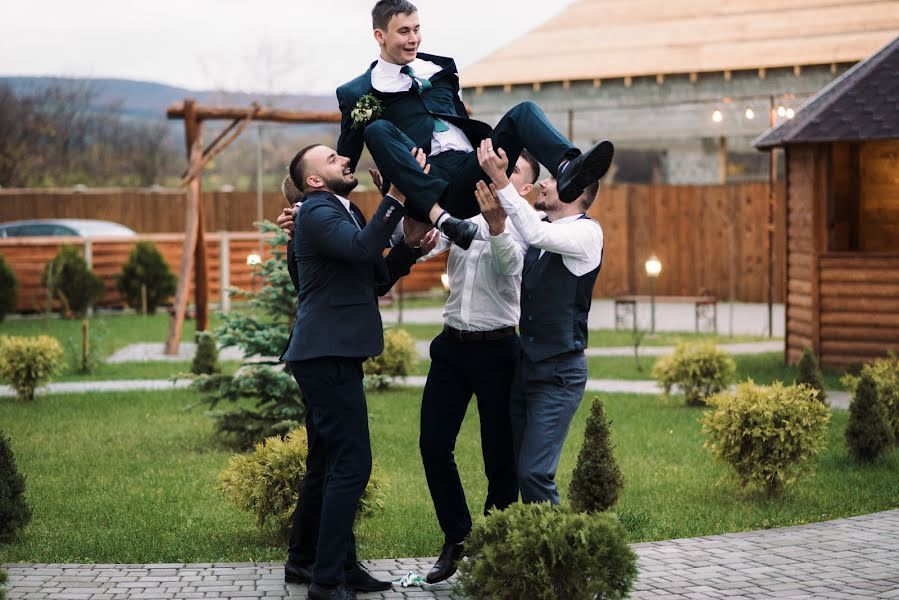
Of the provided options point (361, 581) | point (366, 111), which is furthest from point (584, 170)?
point (361, 581)

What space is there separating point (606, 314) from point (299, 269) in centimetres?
1876

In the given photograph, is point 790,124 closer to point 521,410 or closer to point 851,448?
point 851,448

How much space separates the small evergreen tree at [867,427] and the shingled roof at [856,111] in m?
5.42

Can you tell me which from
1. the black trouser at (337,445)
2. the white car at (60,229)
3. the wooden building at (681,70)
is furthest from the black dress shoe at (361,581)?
the wooden building at (681,70)

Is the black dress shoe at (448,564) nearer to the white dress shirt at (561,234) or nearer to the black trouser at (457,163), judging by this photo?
the white dress shirt at (561,234)

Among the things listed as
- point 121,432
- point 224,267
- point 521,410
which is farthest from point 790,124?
point 224,267

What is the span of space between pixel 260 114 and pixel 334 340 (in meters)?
12.1

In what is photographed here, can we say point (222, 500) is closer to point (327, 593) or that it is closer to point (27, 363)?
point (327, 593)

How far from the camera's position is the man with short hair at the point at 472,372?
230 inches

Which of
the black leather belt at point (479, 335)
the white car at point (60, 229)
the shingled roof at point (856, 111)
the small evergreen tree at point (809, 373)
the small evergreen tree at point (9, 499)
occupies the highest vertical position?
the shingled roof at point (856, 111)

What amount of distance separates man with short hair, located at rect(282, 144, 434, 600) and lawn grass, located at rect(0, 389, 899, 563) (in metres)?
1.45

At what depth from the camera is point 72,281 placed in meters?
23.3

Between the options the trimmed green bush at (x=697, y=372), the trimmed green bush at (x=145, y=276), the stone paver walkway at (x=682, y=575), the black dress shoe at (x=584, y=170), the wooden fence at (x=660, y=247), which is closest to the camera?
the black dress shoe at (x=584, y=170)

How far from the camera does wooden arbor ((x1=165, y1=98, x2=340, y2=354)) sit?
16859mm
